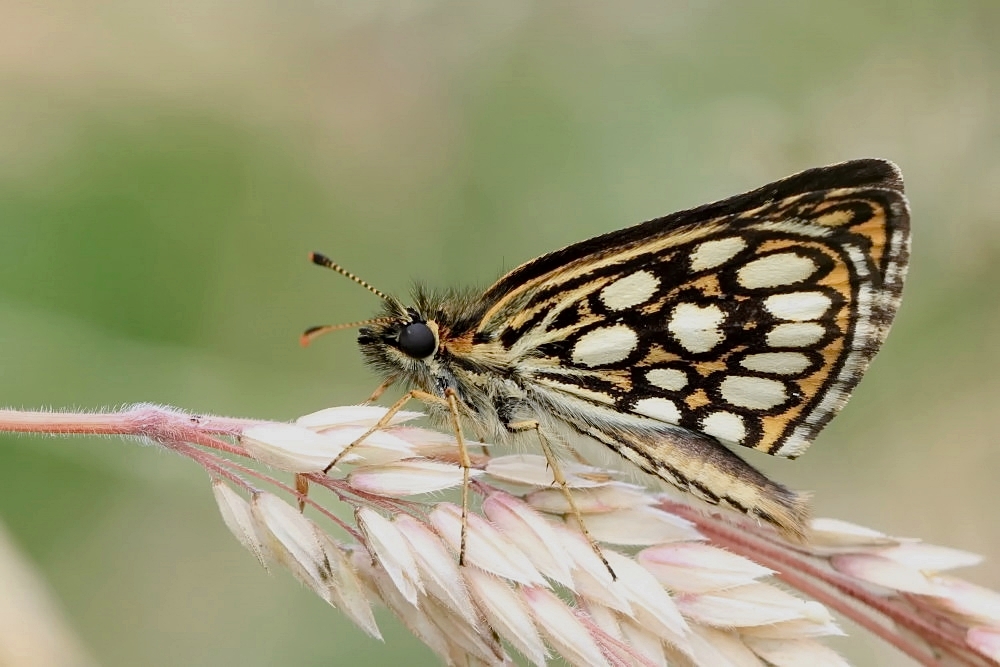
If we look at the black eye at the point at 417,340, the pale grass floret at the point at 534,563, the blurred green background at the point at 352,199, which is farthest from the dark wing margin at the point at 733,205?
the blurred green background at the point at 352,199

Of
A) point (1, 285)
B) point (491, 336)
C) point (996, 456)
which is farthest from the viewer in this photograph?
point (996, 456)

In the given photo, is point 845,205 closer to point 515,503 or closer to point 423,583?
point 515,503

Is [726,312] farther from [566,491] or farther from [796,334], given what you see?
[566,491]

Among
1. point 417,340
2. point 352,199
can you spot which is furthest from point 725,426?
point 352,199

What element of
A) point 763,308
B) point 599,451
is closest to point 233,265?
point 599,451

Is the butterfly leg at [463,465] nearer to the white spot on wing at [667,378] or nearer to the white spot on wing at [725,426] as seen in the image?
the white spot on wing at [667,378]

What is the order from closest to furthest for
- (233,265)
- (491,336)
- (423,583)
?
(423,583) < (491,336) < (233,265)
